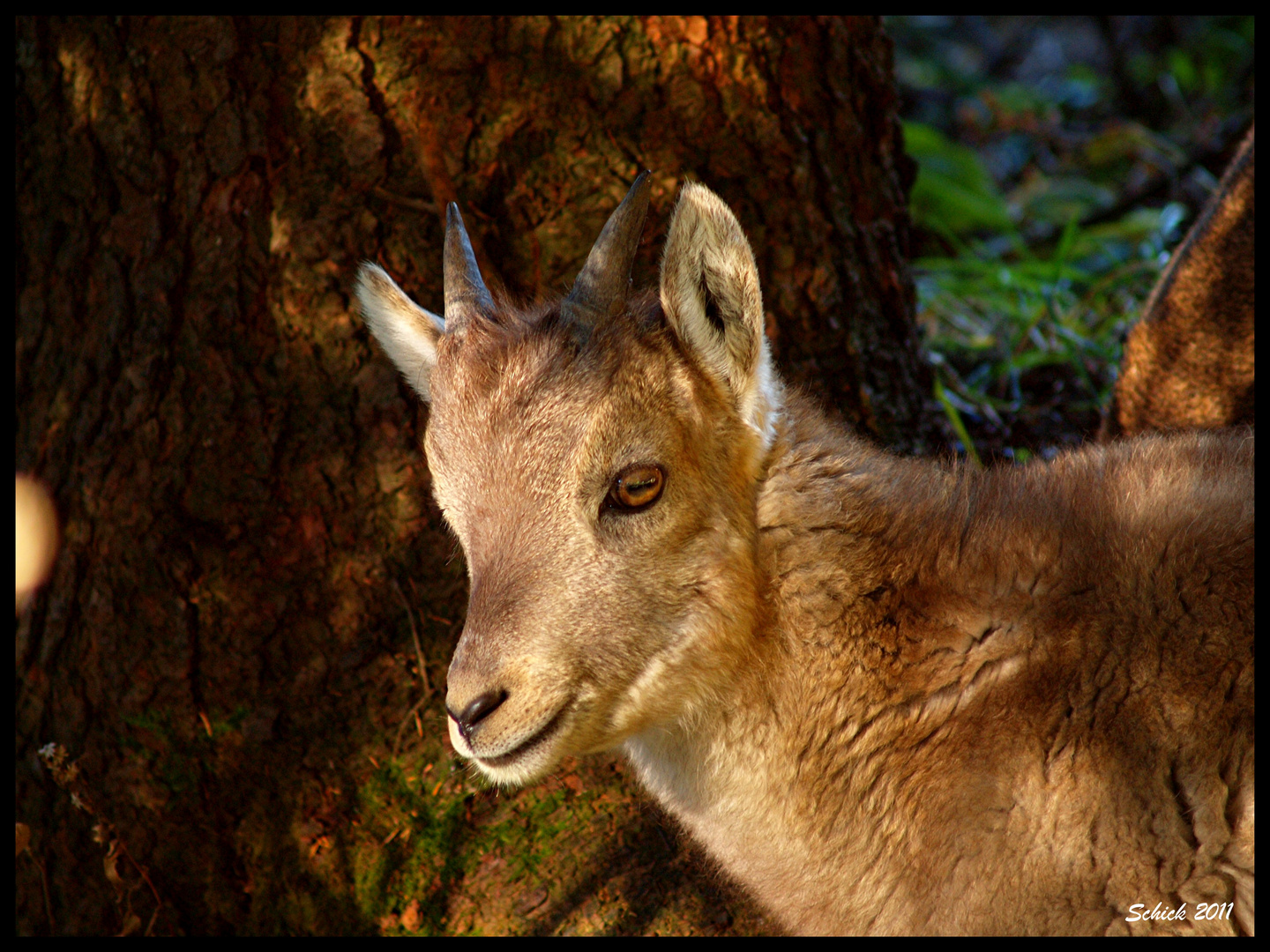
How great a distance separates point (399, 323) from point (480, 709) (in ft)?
4.78

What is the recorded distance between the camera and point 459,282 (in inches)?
141

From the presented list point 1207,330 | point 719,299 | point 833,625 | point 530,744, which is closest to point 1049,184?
point 1207,330

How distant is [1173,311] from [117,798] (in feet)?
16.7

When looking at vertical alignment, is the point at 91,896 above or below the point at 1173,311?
below

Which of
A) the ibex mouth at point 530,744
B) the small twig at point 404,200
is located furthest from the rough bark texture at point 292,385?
the ibex mouth at point 530,744

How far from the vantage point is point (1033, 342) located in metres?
6.71

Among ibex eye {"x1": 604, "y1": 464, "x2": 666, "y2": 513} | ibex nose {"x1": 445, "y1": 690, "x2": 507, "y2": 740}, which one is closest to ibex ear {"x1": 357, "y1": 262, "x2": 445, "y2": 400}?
ibex eye {"x1": 604, "y1": 464, "x2": 666, "y2": 513}

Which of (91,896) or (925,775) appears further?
(91,896)

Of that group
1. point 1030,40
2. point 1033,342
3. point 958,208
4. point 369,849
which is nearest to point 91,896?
point 369,849

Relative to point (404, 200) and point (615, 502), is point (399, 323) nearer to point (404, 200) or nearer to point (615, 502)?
point (404, 200)

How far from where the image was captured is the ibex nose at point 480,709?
3012mm

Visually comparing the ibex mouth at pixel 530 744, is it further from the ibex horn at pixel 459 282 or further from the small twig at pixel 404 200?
the small twig at pixel 404 200

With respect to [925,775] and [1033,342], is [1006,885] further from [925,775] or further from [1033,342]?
[1033,342]

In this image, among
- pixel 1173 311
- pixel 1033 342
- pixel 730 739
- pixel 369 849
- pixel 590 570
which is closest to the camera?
pixel 590 570
